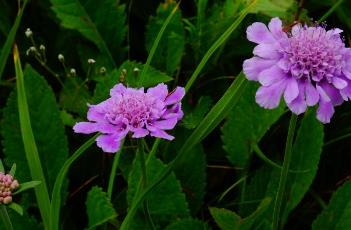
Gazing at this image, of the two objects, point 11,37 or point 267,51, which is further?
point 11,37

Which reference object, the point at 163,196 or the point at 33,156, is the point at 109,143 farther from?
the point at 163,196

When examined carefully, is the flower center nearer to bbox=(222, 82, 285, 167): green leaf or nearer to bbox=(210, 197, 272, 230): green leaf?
bbox=(210, 197, 272, 230): green leaf

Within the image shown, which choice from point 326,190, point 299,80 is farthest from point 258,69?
point 326,190

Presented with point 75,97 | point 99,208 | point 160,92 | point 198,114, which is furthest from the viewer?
point 75,97

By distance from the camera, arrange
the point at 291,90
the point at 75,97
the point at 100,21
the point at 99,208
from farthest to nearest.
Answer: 1. the point at 100,21
2. the point at 75,97
3. the point at 99,208
4. the point at 291,90

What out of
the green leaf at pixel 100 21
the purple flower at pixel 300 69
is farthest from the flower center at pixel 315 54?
the green leaf at pixel 100 21

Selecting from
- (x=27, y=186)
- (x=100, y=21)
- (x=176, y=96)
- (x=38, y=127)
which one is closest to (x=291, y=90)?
(x=176, y=96)

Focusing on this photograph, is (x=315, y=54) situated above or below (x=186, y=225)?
above
